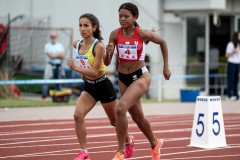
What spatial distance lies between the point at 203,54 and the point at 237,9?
216cm

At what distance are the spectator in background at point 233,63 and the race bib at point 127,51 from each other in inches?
493

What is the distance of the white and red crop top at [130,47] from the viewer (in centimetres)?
952

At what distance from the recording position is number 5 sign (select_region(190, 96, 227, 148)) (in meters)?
11.4

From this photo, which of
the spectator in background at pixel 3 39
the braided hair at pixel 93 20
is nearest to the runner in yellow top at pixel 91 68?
the braided hair at pixel 93 20

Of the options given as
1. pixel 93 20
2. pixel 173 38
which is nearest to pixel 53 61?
pixel 173 38

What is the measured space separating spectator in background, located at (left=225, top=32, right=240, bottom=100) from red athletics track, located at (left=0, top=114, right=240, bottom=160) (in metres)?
5.35

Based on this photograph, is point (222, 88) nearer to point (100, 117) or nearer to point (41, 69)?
point (41, 69)

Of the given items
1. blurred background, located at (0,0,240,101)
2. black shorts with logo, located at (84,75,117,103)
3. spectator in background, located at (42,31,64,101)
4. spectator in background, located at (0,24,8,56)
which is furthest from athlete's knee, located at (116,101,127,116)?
spectator in background, located at (0,24,8,56)

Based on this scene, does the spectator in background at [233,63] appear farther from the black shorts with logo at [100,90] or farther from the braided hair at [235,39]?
the black shorts with logo at [100,90]

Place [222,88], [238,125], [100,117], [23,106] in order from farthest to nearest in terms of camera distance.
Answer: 1. [222,88]
2. [23,106]
3. [100,117]
4. [238,125]

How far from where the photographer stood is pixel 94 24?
982 cm

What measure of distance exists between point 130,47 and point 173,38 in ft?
58.3

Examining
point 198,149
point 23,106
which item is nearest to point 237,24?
point 23,106

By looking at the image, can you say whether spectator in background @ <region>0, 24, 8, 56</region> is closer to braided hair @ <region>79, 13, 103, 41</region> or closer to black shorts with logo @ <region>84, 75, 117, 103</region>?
braided hair @ <region>79, 13, 103, 41</region>
